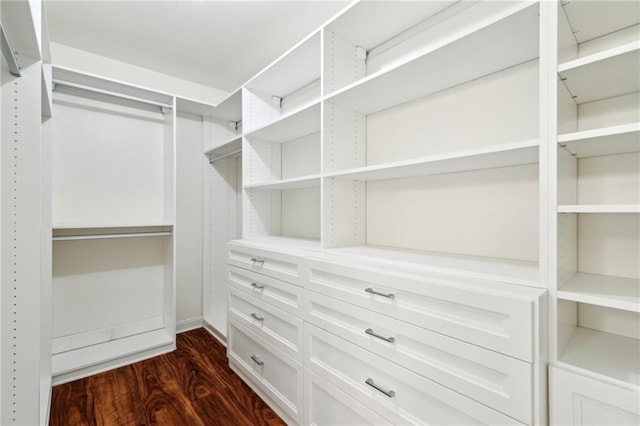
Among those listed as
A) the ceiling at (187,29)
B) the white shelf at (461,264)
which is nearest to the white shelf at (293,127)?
the ceiling at (187,29)

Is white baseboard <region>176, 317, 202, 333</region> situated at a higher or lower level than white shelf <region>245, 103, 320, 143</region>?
lower

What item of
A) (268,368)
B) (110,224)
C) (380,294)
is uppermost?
(110,224)

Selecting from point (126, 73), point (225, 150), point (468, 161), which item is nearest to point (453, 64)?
point (468, 161)

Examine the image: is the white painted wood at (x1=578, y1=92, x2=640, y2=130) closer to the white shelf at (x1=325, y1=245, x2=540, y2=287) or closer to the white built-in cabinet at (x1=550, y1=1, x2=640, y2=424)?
the white built-in cabinet at (x1=550, y1=1, x2=640, y2=424)

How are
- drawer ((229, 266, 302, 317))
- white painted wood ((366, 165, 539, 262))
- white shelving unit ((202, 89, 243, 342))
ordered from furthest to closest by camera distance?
white shelving unit ((202, 89, 243, 342)) < drawer ((229, 266, 302, 317)) < white painted wood ((366, 165, 539, 262))

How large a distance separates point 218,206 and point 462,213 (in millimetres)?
2481

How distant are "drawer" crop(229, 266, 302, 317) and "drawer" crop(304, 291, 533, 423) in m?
0.29

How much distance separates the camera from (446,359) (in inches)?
36.9

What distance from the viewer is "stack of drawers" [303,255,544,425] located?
80 cm

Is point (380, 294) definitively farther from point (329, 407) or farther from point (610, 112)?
point (610, 112)

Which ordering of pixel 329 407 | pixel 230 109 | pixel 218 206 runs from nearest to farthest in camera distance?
pixel 329 407 < pixel 230 109 < pixel 218 206

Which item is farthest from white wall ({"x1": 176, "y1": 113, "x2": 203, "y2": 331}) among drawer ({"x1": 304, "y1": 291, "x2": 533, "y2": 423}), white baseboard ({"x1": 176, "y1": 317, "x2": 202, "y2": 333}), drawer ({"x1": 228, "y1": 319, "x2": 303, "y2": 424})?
drawer ({"x1": 304, "y1": 291, "x2": 533, "y2": 423})

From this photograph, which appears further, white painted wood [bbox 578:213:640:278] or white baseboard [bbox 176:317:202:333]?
white baseboard [bbox 176:317:202:333]

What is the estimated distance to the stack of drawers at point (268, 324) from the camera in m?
1.55
